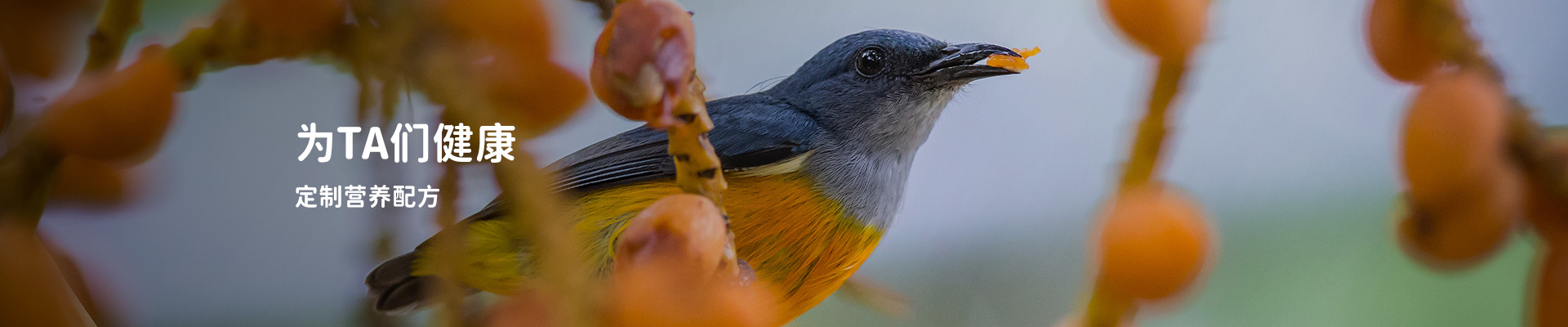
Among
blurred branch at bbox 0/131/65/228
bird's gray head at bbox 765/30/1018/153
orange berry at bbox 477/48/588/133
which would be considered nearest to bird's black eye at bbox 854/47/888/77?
bird's gray head at bbox 765/30/1018/153

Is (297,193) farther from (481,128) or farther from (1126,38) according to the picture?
(1126,38)

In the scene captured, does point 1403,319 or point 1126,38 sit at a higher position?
point 1126,38

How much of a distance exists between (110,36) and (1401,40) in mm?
325

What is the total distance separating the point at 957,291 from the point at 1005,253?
9 centimetres

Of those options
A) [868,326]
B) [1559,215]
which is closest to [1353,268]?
[868,326]

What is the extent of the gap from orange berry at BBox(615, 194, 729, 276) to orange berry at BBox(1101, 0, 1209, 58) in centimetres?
9

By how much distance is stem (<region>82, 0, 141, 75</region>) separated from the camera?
21 cm

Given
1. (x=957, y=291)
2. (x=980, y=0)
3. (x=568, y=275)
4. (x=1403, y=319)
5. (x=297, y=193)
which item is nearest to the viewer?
(x=568, y=275)

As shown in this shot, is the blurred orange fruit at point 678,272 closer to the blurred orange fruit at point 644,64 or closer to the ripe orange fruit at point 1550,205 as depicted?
the blurred orange fruit at point 644,64

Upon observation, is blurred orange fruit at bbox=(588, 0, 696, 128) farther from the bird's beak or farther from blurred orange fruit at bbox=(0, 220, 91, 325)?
the bird's beak

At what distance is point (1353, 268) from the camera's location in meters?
0.81

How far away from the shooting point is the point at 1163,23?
19 centimetres

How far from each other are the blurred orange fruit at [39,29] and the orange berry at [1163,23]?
0.25 metres

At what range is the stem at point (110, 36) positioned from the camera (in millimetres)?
213
